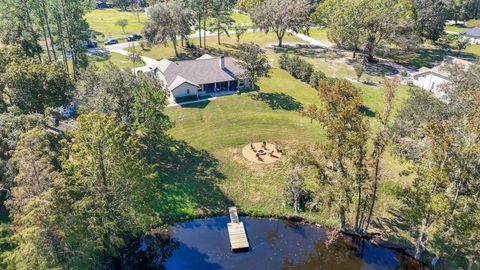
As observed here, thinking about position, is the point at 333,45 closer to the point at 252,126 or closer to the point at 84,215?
the point at 252,126

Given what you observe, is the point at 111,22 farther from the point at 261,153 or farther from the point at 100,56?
the point at 261,153

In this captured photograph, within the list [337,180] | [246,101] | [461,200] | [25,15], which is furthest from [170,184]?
[25,15]

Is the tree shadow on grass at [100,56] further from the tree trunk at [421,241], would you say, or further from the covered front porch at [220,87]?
the tree trunk at [421,241]

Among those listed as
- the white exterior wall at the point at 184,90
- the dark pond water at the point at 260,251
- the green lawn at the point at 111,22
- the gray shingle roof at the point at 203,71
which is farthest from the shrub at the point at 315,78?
the green lawn at the point at 111,22

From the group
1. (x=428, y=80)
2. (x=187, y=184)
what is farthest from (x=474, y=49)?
(x=187, y=184)

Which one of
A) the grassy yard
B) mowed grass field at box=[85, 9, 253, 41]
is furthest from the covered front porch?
mowed grass field at box=[85, 9, 253, 41]

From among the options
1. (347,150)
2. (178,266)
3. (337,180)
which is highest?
(347,150)
